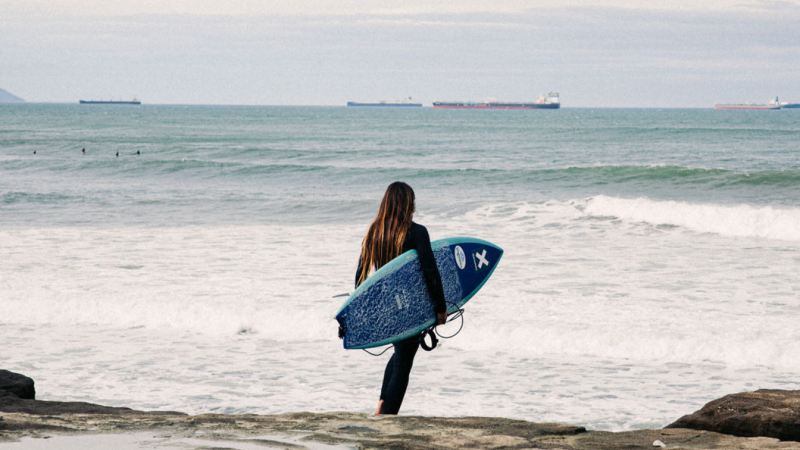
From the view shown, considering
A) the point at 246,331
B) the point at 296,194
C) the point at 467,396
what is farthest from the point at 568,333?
the point at 296,194

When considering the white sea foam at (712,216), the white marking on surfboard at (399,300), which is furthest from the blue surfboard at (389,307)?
the white sea foam at (712,216)

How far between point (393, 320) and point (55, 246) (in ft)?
38.2

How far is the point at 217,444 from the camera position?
4.65 m

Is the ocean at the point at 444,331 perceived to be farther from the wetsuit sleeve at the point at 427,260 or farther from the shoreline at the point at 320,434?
the wetsuit sleeve at the point at 427,260

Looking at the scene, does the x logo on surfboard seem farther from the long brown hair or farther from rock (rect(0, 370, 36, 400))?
rock (rect(0, 370, 36, 400))

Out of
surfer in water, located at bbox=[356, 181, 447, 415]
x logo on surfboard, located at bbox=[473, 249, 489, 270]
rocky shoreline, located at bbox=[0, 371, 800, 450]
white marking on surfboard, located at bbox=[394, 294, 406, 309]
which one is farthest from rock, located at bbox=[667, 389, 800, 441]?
x logo on surfboard, located at bbox=[473, 249, 489, 270]

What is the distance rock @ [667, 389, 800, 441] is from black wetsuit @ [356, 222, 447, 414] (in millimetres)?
1610

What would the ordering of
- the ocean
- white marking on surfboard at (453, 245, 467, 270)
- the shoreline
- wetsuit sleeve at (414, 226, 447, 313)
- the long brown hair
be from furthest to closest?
1. the ocean
2. white marking on surfboard at (453, 245, 467, 270)
3. wetsuit sleeve at (414, 226, 447, 313)
4. the long brown hair
5. the shoreline

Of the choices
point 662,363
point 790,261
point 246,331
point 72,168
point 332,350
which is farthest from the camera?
point 72,168

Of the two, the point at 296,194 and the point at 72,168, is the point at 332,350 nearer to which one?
the point at 296,194

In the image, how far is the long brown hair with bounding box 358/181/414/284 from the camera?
17.5 feet

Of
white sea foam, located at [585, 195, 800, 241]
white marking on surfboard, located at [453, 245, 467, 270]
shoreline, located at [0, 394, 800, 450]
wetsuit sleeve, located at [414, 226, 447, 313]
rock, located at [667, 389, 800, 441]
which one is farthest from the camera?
white sea foam, located at [585, 195, 800, 241]

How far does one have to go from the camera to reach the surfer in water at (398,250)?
17.6 feet

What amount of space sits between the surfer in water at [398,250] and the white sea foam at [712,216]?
44.4ft
